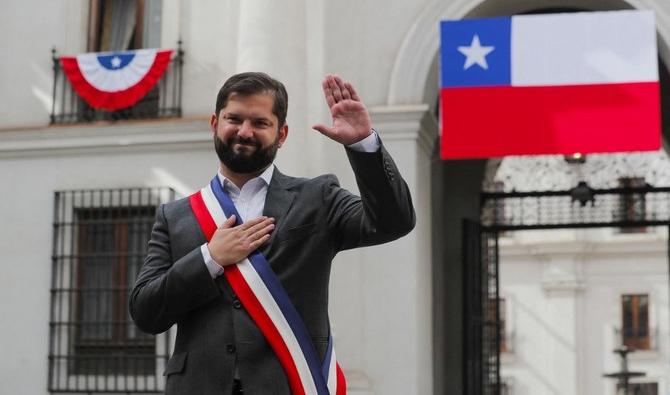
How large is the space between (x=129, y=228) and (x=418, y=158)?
2.86m

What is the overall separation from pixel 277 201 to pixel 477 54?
25.8ft

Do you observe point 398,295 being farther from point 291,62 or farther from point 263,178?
point 263,178

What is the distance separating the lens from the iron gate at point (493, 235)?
14.1 meters

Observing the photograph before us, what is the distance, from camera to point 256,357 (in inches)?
133

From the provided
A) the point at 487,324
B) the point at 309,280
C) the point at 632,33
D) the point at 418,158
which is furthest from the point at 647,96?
the point at 309,280

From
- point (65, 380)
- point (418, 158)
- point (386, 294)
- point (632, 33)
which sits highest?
point (632, 33)

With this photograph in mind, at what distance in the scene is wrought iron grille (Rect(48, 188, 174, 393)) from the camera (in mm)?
12180

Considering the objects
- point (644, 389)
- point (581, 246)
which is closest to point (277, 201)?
point (644, 389)

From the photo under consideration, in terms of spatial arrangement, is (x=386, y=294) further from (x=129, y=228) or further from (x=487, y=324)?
(x=487, y=324)

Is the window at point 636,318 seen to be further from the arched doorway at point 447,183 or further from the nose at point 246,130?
the nose at point 246,130

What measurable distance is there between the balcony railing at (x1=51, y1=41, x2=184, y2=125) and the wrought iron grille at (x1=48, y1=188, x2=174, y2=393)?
72cm

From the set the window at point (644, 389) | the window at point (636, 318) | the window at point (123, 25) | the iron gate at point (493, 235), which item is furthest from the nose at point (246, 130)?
the window at point (636, 318)

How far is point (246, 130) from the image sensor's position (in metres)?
3.41

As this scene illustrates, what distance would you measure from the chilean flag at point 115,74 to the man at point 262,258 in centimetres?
883
